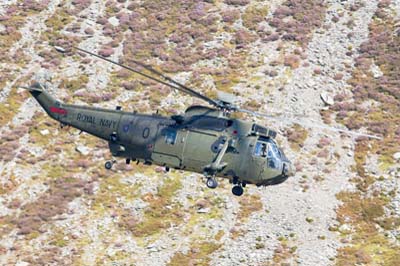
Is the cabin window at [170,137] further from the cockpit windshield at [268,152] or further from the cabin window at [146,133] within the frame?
the cockpit windshield at [268,152]

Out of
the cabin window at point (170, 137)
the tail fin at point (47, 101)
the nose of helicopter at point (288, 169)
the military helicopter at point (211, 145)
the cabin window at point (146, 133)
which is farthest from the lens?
the tail fin at point (47, 101)

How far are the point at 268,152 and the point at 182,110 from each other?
74.8 ft

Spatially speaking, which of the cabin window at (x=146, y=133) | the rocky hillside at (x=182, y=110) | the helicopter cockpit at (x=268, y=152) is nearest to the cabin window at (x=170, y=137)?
the cabin window at (x=146, y=133)

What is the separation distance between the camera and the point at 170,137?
2995 centimetres

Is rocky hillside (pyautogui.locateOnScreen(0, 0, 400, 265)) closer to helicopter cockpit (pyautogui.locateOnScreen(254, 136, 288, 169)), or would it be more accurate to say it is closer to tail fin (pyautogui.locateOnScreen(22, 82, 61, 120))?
tail fin (pyautogui.locateOnScreen(22, 82, 61, 120))

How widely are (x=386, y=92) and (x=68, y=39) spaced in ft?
87.7

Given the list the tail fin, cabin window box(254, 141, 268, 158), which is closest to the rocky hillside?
the tail fin

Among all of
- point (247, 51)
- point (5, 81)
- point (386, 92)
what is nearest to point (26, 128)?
point (5, 81)

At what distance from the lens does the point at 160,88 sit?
54875mm

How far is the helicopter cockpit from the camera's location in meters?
28.8

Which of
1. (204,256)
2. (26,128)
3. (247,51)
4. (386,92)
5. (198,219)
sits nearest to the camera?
(204,256)

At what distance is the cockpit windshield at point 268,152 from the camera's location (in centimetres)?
2880

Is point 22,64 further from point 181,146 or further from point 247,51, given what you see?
point 181,146

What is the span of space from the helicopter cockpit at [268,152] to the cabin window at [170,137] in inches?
139
